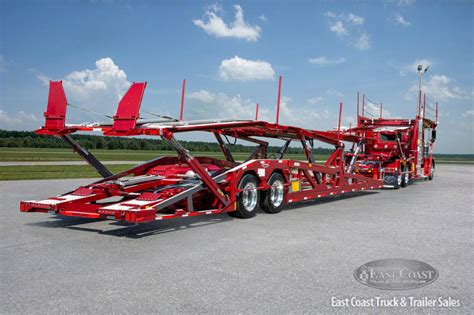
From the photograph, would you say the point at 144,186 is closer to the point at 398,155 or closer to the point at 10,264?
the point at 10,264

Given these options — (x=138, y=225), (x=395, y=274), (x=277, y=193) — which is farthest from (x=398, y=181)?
(x=395, y=274)

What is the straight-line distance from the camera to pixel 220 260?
20.6 feet

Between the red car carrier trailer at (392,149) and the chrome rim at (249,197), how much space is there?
24.4 feet

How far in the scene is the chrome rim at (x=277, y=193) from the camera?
1069 centimetres

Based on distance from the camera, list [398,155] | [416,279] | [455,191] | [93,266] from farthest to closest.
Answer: [398,155], [455,191], [93,266], [416,279]

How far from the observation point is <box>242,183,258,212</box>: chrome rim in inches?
389

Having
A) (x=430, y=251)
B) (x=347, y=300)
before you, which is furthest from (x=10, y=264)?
(x=430, y=251)

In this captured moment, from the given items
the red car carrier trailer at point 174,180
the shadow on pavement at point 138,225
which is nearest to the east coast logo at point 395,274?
the red car carrier trailer at point 174,180

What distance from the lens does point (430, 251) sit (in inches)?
274

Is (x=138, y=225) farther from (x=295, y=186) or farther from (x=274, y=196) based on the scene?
(x=295, y=186)

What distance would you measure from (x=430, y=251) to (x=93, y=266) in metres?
4.90

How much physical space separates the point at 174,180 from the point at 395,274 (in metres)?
5.37

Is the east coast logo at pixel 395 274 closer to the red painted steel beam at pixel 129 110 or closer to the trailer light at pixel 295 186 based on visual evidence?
the red painted steel beam at pixel 129 110

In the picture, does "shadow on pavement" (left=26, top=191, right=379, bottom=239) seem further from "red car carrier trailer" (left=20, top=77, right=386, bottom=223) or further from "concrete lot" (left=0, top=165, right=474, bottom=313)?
"red car carrier trailer" (left=20, top=77, right=386, bottom=223)
